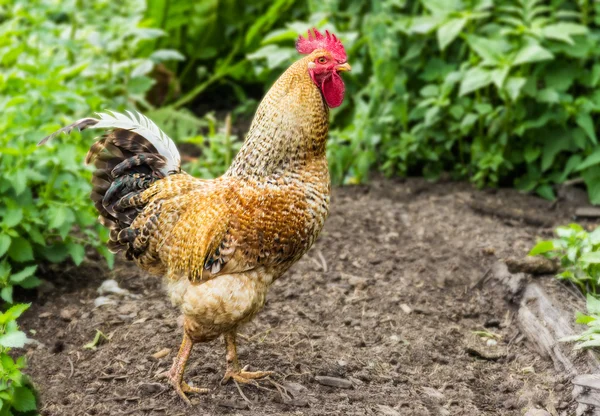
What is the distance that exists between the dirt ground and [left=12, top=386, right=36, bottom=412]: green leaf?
0.90 ft

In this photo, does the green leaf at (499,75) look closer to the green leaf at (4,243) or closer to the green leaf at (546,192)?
the green leaf at (546,192)

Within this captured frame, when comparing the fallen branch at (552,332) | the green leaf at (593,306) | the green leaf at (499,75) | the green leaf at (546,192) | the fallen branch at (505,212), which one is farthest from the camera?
the green leaf at (546,192)

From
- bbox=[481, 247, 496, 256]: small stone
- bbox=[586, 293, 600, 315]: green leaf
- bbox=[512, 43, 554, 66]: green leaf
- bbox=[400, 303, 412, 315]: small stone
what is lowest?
bbox=[400, 303, 412, 315]: small stone

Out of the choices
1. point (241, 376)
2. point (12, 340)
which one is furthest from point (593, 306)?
point (12, 340)

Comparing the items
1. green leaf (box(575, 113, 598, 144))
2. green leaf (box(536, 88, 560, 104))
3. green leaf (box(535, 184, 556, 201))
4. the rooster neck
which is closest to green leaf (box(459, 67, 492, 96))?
green leaf (box(536, 88, 560, 104))

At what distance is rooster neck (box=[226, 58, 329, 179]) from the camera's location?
13.2ft

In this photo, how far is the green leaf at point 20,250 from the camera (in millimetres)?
4973

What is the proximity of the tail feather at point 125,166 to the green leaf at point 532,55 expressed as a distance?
3088 millimetres

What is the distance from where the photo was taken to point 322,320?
4.95 metres

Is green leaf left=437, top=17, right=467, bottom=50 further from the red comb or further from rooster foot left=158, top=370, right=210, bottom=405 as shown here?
rooster foot left=158, top=370, right=210, bottom=405

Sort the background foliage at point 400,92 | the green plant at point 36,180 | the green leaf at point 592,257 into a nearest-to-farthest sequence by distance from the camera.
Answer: the green leaf at point 592,257, the green plant at point 36,180, the background foliage at point 400,92

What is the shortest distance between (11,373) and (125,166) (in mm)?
1349

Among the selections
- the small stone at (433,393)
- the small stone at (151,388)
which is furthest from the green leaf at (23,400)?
the small stone at (433,393)

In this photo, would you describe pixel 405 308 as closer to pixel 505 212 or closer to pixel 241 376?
pixel 241 376
